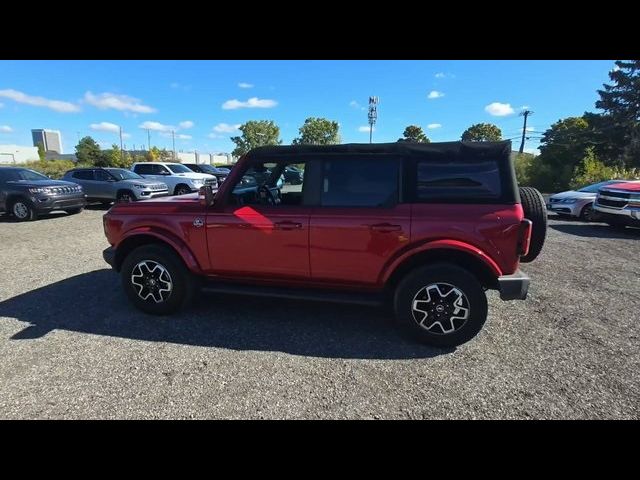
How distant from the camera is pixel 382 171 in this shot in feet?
10.4

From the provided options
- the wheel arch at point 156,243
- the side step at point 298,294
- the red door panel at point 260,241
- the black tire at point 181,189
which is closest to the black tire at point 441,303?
the side step at point 298,294

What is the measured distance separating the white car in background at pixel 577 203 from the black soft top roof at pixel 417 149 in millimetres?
9220

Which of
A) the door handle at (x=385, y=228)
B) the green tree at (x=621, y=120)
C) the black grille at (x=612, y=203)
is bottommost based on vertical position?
the black grille at (x=612, y=203)

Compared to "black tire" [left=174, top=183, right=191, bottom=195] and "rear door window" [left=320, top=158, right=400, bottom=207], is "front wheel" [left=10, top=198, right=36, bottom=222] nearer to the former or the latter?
"black tire" [left=174, top=183, right=191, bottom=195]

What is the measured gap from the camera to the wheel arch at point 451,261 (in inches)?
116

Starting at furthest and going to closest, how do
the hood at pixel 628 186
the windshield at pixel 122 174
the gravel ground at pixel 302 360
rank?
the windshield at pixel 122 174 < the hood at pixel 628 186 < the gravel ground at pixel 302 360

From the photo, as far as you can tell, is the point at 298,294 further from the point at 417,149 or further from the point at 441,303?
the point at 417,149

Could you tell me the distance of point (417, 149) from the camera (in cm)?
311

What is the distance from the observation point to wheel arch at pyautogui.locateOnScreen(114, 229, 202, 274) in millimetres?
3572

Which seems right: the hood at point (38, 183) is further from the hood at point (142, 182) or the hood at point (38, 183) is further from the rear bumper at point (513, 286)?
the rear bumper at point (513, 286)

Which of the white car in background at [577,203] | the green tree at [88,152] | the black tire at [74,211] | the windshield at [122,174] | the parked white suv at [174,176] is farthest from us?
the green tree at [88,152]

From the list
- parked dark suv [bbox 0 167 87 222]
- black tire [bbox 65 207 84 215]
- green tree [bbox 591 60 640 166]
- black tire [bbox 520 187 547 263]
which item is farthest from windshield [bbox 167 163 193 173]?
green tree [bbox 591 60 640 166]
